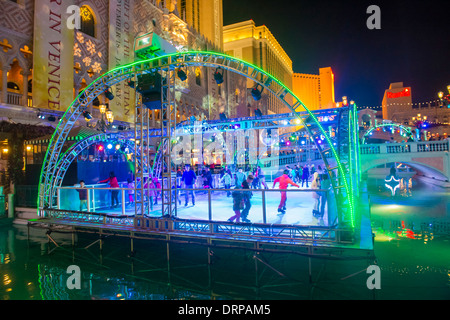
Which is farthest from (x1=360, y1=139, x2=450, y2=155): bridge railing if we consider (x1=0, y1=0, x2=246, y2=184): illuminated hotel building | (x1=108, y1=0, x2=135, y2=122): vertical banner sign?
(x1=108, y1=0, x2=135, y2=122): vertical banner sign

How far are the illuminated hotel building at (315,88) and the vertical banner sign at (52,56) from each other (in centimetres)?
12667

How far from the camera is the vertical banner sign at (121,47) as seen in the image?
77.9 ft

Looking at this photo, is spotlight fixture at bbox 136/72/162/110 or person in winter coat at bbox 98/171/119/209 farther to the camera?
person in winter coat at bbox 98/171/119/209

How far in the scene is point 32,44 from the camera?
18.5m

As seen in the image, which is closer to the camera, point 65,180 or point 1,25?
point 65,180

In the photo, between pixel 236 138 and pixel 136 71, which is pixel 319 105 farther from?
pixel 136 71

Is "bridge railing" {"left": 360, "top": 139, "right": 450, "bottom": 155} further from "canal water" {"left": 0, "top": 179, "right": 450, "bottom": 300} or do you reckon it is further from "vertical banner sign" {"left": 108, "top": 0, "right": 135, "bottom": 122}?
"vertical banner sign" {"left": 108, "top": 0, "right": 135, "bottom": 122}

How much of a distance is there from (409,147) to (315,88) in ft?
403

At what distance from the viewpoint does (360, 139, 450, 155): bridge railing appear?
2366cm

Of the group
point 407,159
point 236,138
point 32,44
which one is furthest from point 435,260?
point 236,138

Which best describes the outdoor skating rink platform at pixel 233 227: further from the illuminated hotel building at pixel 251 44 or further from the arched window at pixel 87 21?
the illuminated hotel building at pixel 251 44

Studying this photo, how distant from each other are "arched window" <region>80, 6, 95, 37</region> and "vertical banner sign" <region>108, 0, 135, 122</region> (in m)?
1.44

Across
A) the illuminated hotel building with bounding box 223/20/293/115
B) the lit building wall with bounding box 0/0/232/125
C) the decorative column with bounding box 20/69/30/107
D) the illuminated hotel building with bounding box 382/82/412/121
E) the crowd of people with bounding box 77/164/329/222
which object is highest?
the illuminated hotel building with bounding box 223/20/293/115
